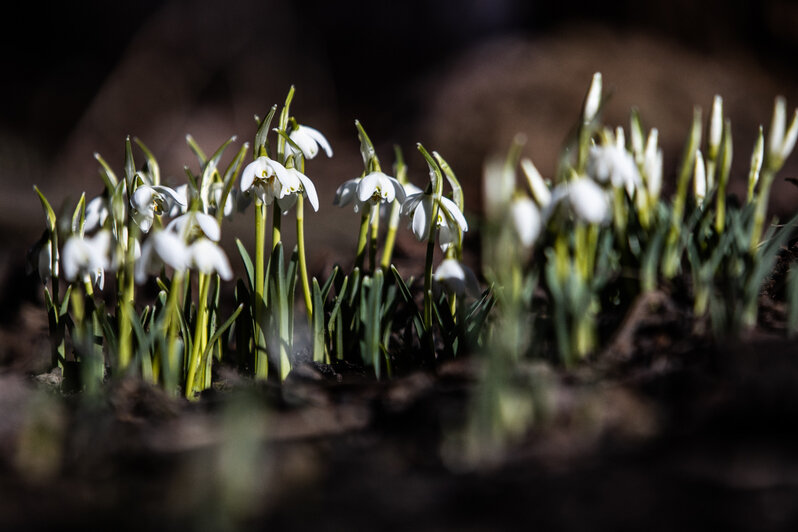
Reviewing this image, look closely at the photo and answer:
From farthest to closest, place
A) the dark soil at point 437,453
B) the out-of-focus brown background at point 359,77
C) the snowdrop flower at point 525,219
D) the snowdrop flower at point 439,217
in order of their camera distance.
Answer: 1. the out-of-focus brown background at point 359,77
2. the snowdrop flower at point 439,217
3. the snowdrop flower at point 525,219
4. the dark soil at point 437,453

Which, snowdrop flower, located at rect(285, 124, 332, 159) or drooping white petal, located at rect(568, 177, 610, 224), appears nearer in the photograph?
drooping white petal, located at rect(568, 177, 610, 224)

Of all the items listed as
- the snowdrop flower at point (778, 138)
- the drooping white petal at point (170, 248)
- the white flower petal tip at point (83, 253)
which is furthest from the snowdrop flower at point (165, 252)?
the snowdrop flower at point (778, 138)

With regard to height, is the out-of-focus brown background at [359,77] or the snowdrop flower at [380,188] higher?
the out-of-focus brown background at [359,77]

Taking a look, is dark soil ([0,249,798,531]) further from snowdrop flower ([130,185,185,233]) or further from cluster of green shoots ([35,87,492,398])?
snowdrop flower ([130,185,185,233])

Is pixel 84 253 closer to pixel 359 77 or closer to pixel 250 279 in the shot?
pixel 250 279

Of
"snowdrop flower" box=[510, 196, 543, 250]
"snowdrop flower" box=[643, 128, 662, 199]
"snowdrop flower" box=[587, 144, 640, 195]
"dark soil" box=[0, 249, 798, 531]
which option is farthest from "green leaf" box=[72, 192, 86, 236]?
"snowdrop flower" box=[643, 128, 662, 199]

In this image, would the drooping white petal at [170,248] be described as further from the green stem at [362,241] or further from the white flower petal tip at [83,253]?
the green stem at [362,241]
